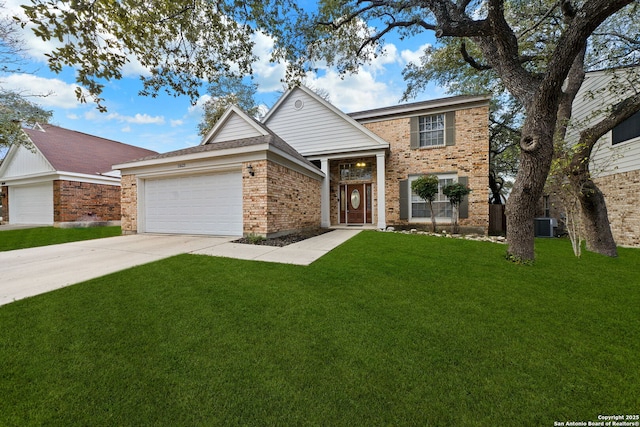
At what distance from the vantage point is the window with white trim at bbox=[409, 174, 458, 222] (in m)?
9.97

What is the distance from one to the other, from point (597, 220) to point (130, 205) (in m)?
14.1

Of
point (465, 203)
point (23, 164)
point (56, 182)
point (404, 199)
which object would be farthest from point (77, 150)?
point (465, 203)

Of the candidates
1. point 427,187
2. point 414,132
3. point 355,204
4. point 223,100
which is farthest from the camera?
point 223,100

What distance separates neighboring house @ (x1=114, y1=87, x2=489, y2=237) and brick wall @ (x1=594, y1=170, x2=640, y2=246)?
370 cm

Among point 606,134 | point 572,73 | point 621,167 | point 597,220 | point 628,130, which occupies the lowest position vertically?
point 597,220

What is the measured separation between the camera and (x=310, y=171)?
376 inches

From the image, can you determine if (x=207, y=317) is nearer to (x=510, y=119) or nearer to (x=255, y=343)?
(x=255, y=343)

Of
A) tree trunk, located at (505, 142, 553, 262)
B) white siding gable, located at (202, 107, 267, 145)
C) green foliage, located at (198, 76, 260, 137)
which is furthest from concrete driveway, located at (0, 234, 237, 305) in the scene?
green foliage, located at (198, 76, 260, 137)

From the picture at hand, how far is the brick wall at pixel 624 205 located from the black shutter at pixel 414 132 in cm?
647

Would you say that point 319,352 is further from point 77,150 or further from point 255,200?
point 77,150

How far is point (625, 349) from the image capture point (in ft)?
6.89

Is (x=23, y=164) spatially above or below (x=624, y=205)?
above

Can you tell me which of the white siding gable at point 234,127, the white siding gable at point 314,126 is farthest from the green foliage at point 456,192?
the white siding gable at point 234,127

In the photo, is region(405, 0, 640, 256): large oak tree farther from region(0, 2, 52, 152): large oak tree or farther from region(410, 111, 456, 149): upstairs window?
region(0, 2, 52, 152): large oak tree
